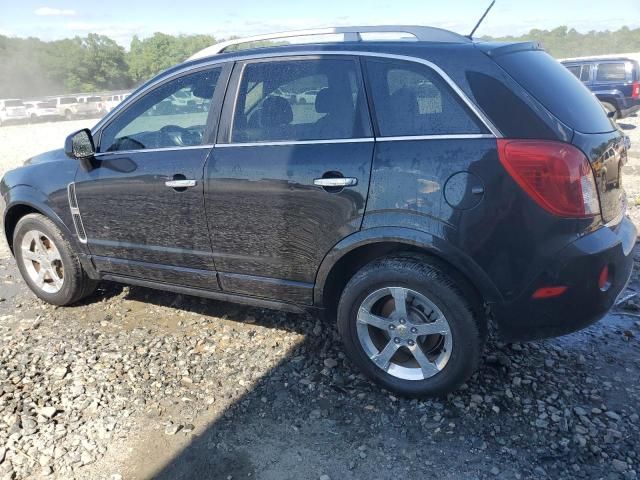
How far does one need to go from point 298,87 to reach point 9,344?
2766 millimetres

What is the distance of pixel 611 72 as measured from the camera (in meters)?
15.0

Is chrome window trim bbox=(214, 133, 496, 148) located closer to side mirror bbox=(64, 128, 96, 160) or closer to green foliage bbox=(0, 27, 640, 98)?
side mirror bbox=(64, 128, 96, 160)

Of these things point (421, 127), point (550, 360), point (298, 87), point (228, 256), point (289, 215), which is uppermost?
point (298, 87)

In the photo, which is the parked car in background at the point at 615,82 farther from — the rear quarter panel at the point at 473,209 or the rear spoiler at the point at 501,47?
the rear quarter panel at the point at 473,209

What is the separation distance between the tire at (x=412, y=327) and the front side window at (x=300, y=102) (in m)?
0.80

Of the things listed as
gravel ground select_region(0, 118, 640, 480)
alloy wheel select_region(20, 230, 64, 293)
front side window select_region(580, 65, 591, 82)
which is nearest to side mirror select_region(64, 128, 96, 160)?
alloy wheel select_region(20, 230, 64, 293)

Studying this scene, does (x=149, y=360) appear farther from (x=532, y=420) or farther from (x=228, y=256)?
(x=532, y=420)

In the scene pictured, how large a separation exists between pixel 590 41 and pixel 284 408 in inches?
3177

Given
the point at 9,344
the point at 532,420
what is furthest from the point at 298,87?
the point at 9,344

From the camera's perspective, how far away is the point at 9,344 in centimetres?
384

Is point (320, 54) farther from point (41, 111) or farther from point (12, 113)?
point (41, 111)

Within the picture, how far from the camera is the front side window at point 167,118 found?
3.47 metres

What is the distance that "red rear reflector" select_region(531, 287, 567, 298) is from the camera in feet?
8.49

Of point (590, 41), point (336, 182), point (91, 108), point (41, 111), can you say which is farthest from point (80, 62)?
point (336, 182)
